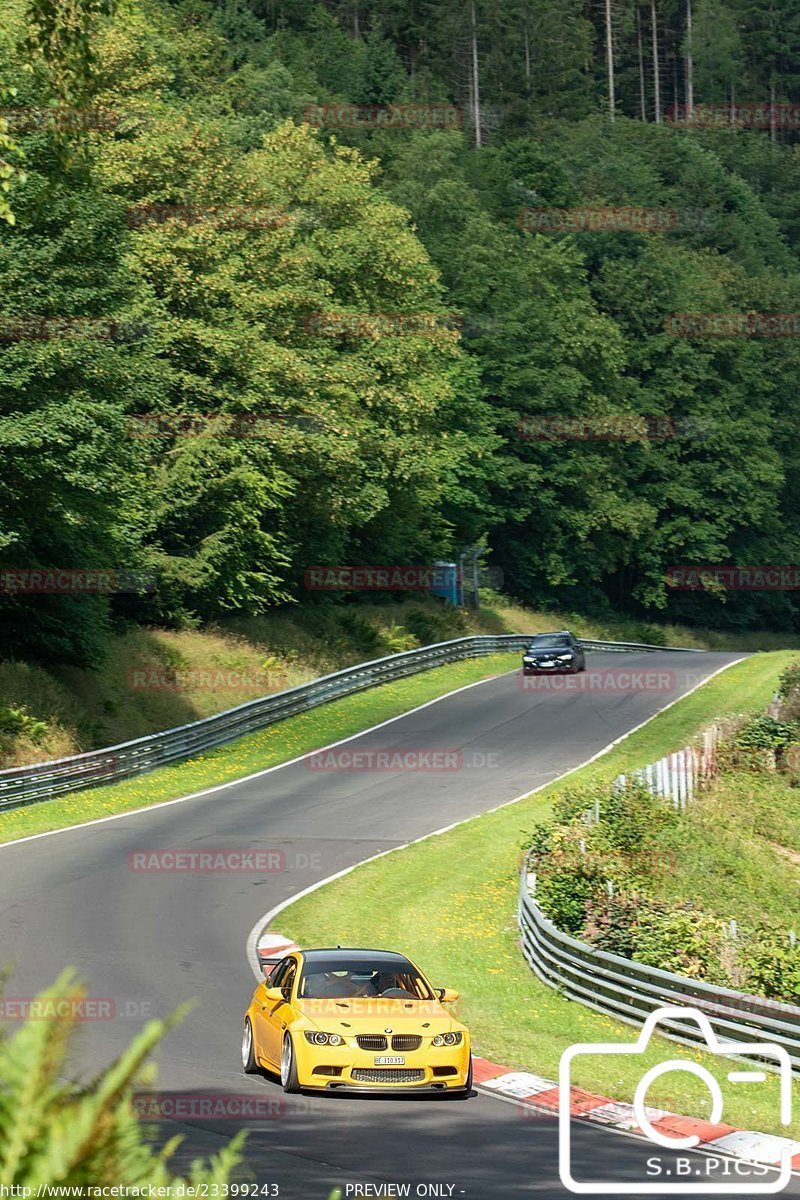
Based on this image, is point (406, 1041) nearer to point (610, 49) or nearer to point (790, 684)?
point (790, 684)

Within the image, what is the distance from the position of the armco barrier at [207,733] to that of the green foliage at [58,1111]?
34.8m

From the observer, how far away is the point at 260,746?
1844 inches

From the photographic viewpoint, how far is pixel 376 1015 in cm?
1508

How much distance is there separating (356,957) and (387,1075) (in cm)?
190

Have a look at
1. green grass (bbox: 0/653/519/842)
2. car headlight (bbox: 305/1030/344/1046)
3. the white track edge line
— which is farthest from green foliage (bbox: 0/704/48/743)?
car headlight (bbox: 305/1030/344/1046)

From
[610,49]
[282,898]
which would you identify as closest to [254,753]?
[282,898]

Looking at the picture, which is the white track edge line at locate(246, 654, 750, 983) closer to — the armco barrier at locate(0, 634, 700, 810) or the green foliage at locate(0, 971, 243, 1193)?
the armco barrier at locate(0, 634, 700, 810)

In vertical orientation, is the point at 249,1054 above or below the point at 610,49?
below

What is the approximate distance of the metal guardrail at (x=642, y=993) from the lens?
56.6 feet

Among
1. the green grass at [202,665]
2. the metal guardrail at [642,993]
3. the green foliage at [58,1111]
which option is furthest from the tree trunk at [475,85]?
the green foliage at [58,1111]

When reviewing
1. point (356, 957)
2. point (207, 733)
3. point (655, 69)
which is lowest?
point (207, 733)

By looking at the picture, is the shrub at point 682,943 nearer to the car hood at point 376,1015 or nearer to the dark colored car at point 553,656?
the car hood at point 376,1015

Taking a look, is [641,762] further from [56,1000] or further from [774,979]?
[56,1000]

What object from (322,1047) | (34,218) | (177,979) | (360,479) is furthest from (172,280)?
(322,1047)
